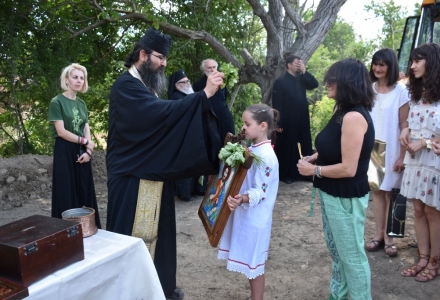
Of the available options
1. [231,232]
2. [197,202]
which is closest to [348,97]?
[231,232]

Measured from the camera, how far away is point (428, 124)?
3701 millimetres

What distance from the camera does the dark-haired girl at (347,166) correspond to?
271 cm

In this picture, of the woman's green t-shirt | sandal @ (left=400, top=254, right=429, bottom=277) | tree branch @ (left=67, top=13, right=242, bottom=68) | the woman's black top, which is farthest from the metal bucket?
tree branch @ (left=67, top=13, right=242, bottom=68)

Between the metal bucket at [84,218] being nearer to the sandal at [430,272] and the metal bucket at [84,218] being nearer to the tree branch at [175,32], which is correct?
the sandal at [430,272]

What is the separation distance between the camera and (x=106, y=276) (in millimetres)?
2098


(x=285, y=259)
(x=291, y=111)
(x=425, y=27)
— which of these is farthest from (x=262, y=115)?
(x=291, y=111)

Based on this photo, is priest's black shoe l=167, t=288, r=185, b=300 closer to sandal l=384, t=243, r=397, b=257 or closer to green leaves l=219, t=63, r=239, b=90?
green leaves l=219, t=63, r=239, b=90

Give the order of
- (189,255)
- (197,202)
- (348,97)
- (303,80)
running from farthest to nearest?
1. (303,80)
2. (197,202)
3. (189,255)
4. (348,97)

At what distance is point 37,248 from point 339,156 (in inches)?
75.2

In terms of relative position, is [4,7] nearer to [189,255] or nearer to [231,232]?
[189,255]

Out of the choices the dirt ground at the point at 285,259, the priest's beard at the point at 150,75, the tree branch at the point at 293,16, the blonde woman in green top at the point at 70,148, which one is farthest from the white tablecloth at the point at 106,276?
the tree branch at the point at 293,16

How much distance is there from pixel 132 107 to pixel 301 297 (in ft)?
7.15

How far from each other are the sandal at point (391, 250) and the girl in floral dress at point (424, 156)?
1.12ft

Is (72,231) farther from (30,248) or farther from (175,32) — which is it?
(175,32)
